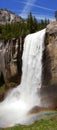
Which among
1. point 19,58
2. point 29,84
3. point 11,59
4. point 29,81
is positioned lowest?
point 29,84

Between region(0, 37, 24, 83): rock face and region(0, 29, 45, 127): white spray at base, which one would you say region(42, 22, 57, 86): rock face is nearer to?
region(0, 29, 45, 127): white spray at base

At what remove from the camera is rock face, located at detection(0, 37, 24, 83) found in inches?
2339

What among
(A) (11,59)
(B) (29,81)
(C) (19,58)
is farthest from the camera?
(A) (11,59)

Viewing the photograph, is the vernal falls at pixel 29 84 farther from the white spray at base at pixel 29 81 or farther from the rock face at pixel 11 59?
the rock face at pixel 11 59

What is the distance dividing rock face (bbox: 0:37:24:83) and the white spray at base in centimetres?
254

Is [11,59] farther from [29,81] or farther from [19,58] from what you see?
[29,81]

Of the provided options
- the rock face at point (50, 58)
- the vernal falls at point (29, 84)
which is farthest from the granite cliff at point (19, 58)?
the vernal falls at point (29, 84)

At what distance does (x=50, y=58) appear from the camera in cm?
4850

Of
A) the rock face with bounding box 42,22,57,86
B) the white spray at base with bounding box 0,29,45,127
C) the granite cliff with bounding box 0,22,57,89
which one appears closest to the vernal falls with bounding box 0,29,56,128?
the white spray at base with bounding box 0,29,45,127

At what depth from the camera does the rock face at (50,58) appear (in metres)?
47.8

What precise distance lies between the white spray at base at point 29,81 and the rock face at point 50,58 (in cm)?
137

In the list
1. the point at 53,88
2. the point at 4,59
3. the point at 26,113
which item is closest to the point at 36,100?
the point at 53,88

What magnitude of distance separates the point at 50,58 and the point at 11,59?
14888 millimetres

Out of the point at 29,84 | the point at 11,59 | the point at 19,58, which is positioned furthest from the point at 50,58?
the point at 11,59
